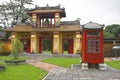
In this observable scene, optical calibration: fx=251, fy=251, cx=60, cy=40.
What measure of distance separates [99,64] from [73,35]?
64.2 feet

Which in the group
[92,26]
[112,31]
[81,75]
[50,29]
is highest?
[112,31]

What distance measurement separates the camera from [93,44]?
58.5 ft

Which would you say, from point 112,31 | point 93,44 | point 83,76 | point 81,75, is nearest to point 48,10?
point 93,44

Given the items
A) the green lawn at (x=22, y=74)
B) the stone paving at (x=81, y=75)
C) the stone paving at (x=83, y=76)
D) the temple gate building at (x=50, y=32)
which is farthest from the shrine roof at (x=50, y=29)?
the stone paving at (x=83, y=76)

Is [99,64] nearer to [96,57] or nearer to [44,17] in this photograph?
[96,57]

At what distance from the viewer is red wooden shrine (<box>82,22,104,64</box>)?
57.7ft

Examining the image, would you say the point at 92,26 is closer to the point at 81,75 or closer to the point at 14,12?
the point at 81,75

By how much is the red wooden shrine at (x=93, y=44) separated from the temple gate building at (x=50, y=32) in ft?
57.7

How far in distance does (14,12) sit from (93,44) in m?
31.8

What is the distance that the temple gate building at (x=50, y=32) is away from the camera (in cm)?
3656

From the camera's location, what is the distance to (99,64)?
17781 millimetres

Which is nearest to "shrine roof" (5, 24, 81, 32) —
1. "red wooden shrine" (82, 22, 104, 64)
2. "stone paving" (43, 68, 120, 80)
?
"red wooden shrine" (82, 22, 104, 64)

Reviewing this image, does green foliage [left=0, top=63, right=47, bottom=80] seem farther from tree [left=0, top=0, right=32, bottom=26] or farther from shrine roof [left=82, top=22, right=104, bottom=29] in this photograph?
tree [left=0, top=0, right=32, bottom=26]

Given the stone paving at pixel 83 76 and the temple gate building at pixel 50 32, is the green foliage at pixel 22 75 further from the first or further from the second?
the temple gate building at pixel 50 32
